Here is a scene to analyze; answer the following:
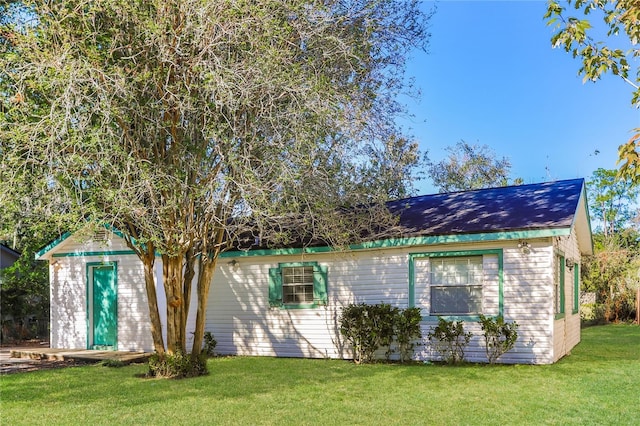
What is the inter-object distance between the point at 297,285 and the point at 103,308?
4.94 metres

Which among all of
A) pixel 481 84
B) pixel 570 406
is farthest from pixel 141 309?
pixel 481 84

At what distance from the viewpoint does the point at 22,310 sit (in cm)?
1731

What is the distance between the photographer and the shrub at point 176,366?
29.7ft

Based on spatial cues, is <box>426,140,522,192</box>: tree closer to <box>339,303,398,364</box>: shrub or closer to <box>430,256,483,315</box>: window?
<box>430,256,483,315</box>: window

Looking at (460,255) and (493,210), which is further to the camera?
(493,210)

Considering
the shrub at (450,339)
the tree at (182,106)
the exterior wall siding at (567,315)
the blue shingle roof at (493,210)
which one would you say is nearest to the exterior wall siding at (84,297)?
the tree at (182,106)

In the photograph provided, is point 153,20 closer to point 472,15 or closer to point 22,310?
point 472,15

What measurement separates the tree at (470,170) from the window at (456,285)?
622 inches

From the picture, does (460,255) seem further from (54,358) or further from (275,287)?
(54,358)

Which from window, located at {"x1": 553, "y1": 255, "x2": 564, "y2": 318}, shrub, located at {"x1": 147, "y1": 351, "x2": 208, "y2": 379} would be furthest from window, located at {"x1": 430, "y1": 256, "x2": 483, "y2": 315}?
shrub, located at {"x1": 147, "y1": 351, "x2": 208, "y2": 379}

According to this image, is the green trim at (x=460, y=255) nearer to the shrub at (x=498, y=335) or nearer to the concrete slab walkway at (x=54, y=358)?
the shrub at (x=498, y=335)

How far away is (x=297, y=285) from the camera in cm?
1217

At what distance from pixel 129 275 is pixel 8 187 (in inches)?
255

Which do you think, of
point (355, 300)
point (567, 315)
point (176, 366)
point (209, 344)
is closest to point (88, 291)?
point (209, 344)
